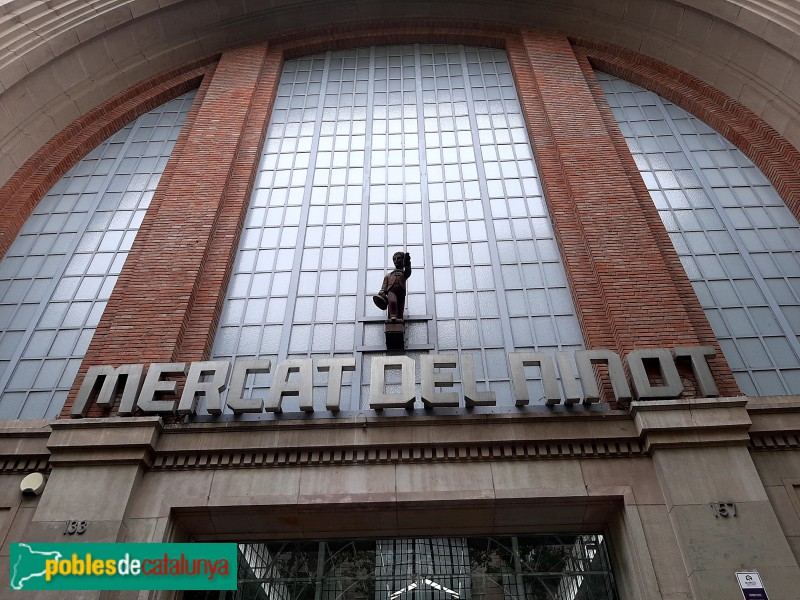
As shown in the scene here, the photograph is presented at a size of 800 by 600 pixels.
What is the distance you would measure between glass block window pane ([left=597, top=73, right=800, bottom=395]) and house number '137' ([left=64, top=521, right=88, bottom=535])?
28.3 feet

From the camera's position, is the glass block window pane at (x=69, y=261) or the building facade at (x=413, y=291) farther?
the glass block window pane at (x=69, y=261)

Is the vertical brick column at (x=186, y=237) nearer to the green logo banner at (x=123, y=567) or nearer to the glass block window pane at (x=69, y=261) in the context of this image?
the glass block window pane at (x=69, y=261)

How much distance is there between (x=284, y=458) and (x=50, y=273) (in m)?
6.24

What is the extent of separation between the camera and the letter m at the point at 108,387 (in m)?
8.26

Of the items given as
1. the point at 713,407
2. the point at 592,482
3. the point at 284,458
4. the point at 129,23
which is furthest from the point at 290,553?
the point at 129,23

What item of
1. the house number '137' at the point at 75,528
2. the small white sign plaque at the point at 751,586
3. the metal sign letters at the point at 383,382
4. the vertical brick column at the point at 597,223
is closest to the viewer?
the small white sign plaque at the point at 751,586

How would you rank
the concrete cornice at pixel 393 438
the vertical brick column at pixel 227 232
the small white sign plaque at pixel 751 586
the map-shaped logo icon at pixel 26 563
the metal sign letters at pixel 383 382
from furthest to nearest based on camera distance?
the vertical brick column at pixel 227 232 → the metal sign letters at pixel 383 382 → the concrete cornice at pixel 393 438 → the map-shaped logo icon at pixel 26 563 → the small white sign plaque at pixel 751 586

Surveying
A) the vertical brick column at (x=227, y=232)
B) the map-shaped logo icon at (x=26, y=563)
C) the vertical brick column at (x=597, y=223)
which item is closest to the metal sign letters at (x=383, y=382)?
the vertical brick column at (x=597, y=223)

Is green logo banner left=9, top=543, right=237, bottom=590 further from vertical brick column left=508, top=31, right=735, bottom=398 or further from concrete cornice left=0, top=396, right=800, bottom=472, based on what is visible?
vertical brick column left=508, top=31, right=735, bottom=398

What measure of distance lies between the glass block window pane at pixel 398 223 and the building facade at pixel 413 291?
7 centimetres

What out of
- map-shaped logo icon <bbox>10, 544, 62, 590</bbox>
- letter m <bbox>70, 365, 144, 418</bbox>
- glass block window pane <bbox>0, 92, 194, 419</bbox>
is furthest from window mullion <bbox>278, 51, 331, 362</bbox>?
map-shaped logo icon <bbox>10, 544, 62, 590</bbox>

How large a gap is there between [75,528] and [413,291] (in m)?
5.68

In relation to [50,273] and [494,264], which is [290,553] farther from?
[50,273]

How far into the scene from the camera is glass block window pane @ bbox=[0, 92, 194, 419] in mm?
9711
